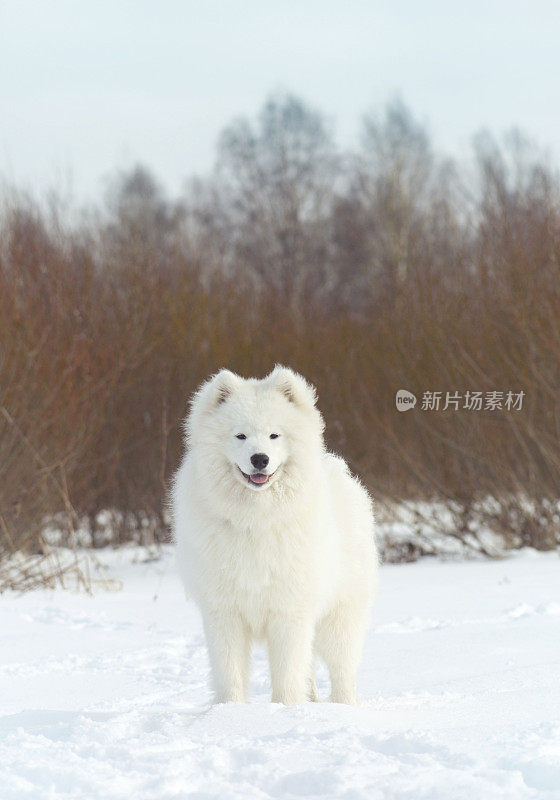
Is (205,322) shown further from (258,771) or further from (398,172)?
(398,172)

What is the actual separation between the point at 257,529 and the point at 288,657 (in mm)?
554

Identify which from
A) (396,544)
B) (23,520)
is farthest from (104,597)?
(396,544)

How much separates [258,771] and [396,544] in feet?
25.8

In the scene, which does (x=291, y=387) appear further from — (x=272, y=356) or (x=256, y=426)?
(x=272, y=356)

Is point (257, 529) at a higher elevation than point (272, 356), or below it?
below

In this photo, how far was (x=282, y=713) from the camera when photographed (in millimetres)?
3699
